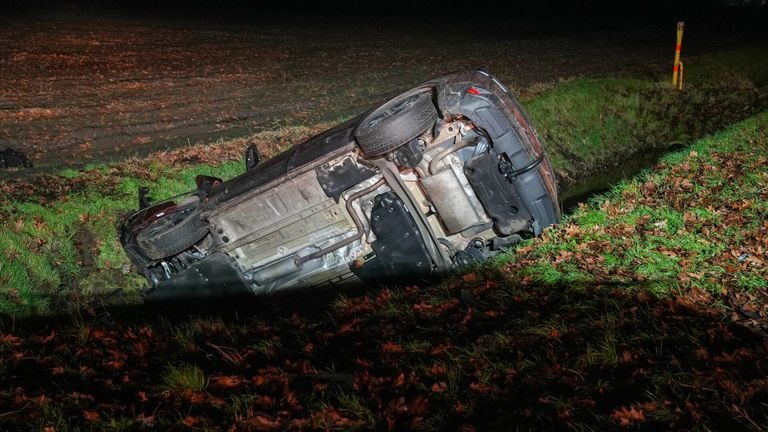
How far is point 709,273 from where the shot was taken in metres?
4.53

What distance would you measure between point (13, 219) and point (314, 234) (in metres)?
3.99

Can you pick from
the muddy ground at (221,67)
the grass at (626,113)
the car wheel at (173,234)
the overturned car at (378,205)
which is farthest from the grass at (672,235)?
the muddy ground at (221,67)

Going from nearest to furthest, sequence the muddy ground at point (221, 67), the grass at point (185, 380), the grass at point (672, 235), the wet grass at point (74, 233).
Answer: the grass at point (185, 380) < the grass at point (672, 235) < the wet grass at point (74, 233) < the muddy ground at point (221, 67)

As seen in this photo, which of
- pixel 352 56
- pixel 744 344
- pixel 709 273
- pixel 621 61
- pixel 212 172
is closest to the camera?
pixel 744 344

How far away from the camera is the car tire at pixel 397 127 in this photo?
4602 mm

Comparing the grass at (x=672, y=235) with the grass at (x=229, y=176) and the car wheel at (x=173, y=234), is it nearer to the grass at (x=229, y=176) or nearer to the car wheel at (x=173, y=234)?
the grass at (x=229, y=176)

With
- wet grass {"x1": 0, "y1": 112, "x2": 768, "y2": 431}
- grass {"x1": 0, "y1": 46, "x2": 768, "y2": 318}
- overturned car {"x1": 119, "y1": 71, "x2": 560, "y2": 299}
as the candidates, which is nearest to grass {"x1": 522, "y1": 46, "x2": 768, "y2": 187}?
grass {"x1": 0, "y1": 46, "x2": 768, "y2": 318}

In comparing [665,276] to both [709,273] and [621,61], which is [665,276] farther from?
[621,61]

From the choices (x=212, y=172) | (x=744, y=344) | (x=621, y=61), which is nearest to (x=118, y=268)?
(x=212, y=172)

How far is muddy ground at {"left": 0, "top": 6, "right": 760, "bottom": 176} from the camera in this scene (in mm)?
10016

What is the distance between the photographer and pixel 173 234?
5105mm

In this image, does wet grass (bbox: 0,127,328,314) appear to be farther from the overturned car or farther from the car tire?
the car tire

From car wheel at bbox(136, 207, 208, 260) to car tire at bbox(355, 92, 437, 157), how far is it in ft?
5.36

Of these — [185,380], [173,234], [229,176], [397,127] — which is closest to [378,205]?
[397,127]
